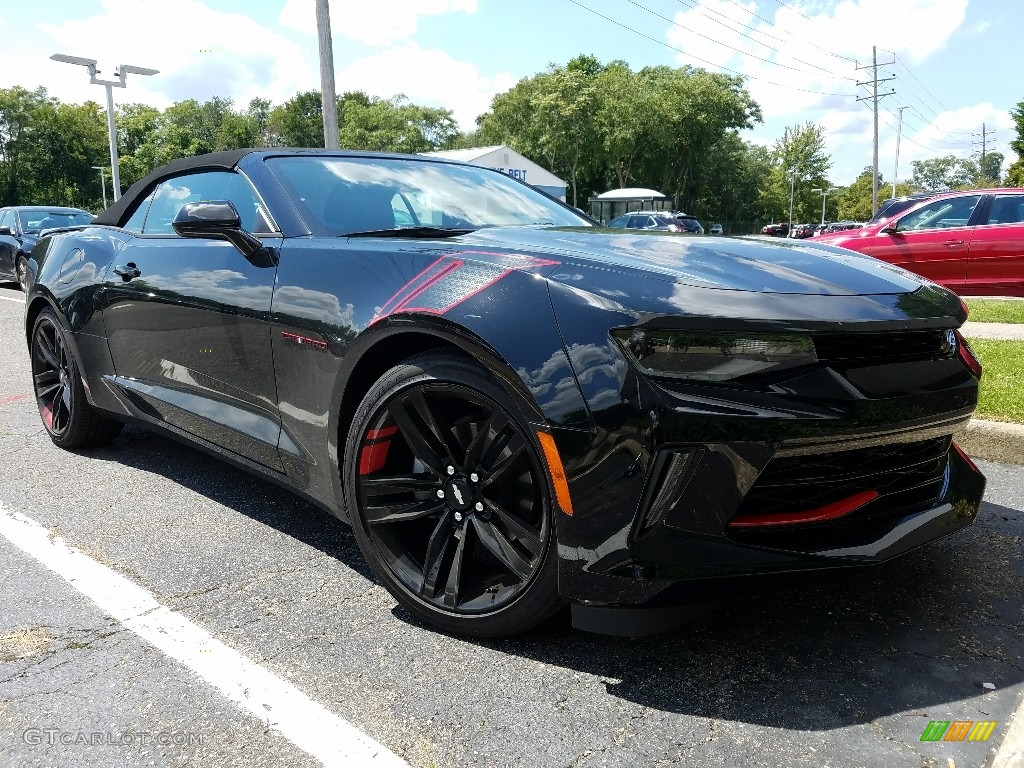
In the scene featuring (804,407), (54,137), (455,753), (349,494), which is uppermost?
(54,137)

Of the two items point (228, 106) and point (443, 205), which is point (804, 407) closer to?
point (443, 205)

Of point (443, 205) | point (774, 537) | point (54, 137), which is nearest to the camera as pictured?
point (774, 537)

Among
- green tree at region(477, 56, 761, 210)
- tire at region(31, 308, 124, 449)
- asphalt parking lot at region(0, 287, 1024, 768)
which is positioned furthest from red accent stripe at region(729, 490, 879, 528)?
green tree at region(477, 56, 761, 210)

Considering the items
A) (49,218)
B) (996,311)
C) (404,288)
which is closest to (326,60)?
(49,218)

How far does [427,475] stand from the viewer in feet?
7.59

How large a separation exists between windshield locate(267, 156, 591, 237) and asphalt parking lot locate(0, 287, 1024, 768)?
120 cm

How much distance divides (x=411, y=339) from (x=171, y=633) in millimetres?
1091

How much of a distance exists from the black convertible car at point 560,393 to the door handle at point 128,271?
452mm

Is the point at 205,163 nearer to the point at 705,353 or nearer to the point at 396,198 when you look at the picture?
the point at 396,198

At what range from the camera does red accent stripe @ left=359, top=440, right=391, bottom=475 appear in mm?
2365

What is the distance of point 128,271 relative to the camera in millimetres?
3486

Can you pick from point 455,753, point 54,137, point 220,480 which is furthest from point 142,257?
point 54,137

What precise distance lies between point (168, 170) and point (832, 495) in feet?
10.5

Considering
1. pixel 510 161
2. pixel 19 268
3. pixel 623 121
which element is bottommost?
pixel 19 268
